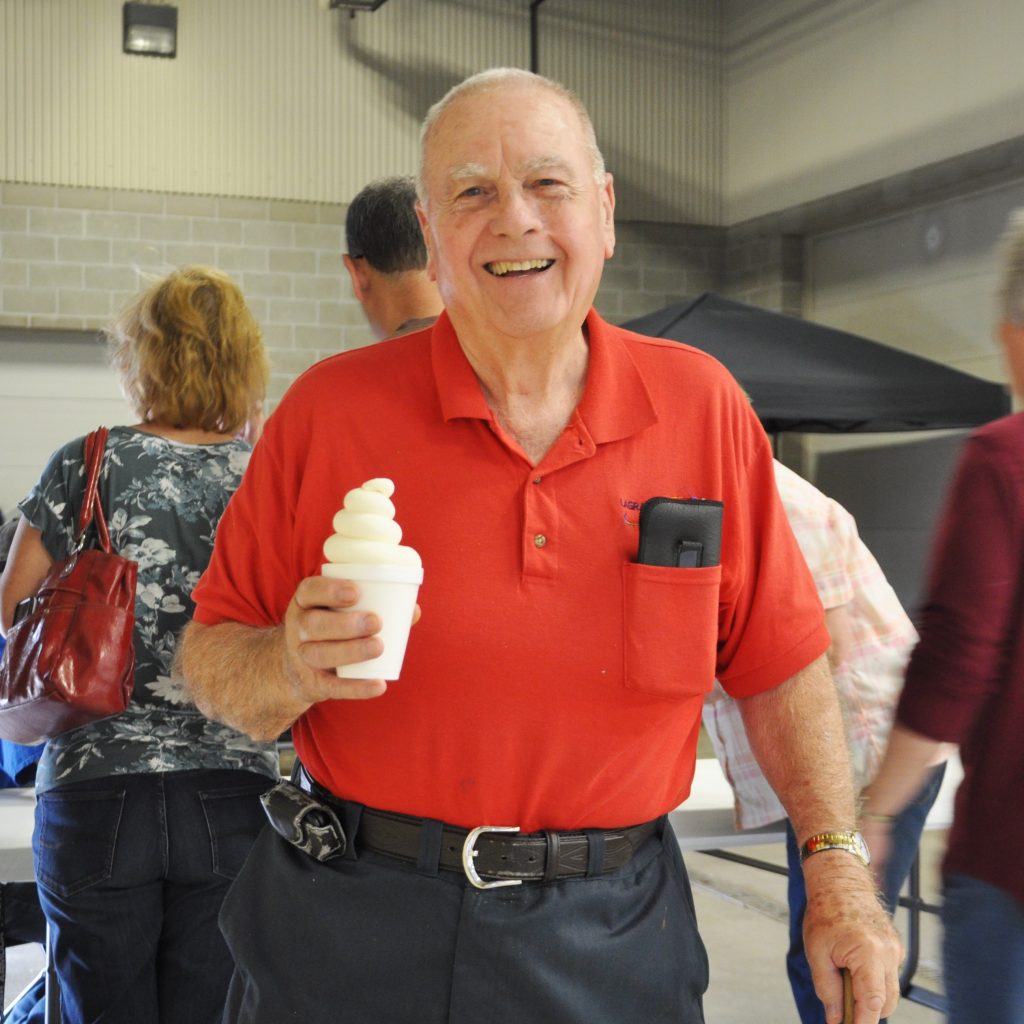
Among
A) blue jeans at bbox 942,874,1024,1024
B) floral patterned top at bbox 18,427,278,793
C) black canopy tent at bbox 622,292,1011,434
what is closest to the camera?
blue jeans at bbox 942,874,1024,1024

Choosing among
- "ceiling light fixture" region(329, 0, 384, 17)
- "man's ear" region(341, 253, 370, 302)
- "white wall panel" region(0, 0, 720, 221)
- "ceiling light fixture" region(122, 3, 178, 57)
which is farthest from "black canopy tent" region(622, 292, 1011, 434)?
"ceiling light fixture" region(122, 3, 178, 57)

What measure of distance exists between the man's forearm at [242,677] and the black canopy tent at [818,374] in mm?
4897

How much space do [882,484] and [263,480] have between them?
8594mm

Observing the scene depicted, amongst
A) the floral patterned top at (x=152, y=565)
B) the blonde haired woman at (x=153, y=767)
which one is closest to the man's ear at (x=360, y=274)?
the blonde haired woman at (x=153, y=767)

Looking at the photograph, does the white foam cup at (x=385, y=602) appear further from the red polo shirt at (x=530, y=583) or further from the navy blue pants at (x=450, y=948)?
the navy blue pants at (x=450, y=948)

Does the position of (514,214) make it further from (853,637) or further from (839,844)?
(853,637)

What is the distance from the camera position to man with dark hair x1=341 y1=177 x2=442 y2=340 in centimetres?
285

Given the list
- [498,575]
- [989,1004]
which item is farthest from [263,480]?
[989,1004]

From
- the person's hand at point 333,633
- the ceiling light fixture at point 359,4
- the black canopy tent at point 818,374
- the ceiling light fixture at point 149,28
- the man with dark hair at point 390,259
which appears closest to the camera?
the person's hand at point 333,633

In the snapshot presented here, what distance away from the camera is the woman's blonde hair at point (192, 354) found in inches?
105

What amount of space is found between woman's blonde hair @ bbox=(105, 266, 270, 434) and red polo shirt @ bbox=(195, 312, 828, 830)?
1.02 meters

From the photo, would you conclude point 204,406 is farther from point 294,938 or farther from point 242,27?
point 242,27

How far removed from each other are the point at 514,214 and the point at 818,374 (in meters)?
5.18

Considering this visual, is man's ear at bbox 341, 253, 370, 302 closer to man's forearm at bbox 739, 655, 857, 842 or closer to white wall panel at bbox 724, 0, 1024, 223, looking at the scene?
man's forearm at bbox 739, 655, 857, 842
